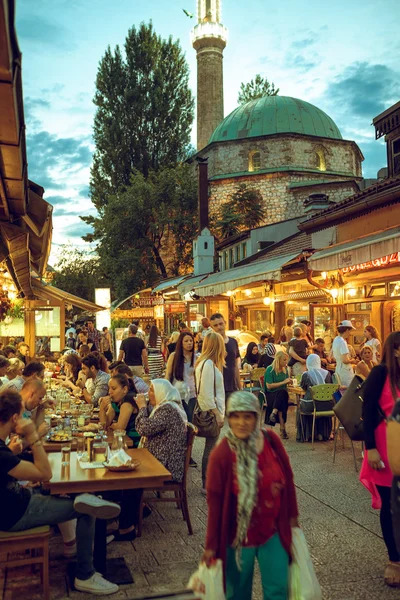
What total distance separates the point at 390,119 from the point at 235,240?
47.1 ft

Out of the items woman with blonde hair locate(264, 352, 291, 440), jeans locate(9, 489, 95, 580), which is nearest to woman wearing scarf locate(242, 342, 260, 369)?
woman with blonde hair locate(264, 352, 291, 440)

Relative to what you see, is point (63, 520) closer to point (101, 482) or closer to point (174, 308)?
point (101, 482)

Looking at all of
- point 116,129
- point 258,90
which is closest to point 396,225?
point 116,129

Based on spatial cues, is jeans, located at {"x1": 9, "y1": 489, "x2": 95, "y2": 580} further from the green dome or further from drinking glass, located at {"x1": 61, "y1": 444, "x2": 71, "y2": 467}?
the green dome

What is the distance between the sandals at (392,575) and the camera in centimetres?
435

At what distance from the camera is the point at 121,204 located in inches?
1601

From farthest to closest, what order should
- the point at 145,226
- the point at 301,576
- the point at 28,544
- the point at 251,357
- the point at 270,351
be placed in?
the point at 145,226 < the point at 251,357 < the point at 270,351 < the point at 28,544 < the point at 301,576

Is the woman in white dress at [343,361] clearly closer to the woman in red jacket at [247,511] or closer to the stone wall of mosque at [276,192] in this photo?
the woman in red jacket at [247,511]

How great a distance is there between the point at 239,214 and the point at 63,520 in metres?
36.0

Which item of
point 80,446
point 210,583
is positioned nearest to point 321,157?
point 80,446

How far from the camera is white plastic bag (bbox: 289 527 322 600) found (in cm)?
305

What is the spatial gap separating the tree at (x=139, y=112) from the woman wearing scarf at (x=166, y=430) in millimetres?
40458

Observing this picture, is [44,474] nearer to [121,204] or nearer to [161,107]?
[121,204]

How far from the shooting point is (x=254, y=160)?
43.0 m
